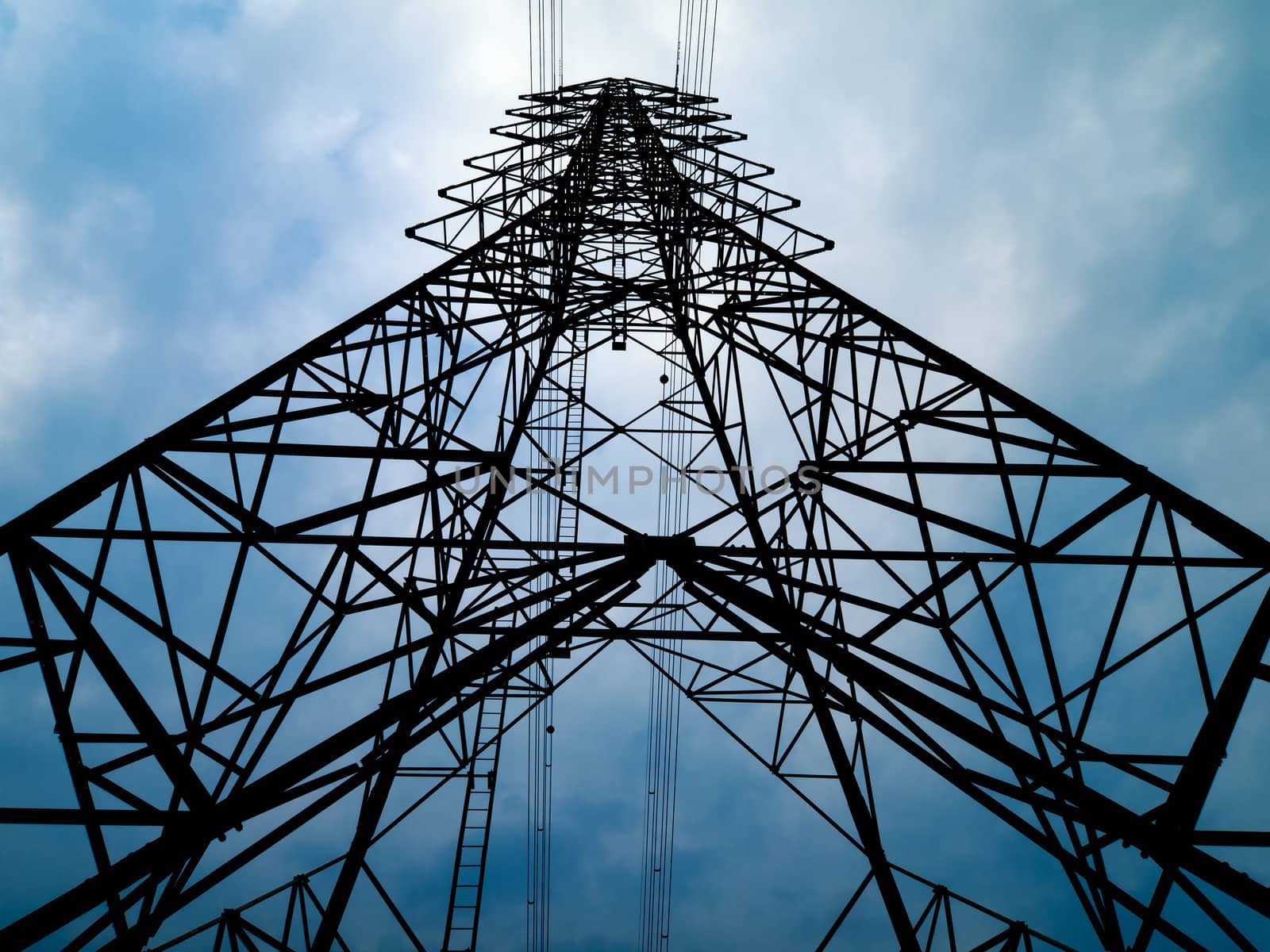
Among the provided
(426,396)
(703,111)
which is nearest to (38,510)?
(426,396)

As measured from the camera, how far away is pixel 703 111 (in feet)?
73.6

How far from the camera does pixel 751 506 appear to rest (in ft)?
31.0

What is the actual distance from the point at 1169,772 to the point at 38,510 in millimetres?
66197

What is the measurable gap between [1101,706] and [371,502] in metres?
79.3

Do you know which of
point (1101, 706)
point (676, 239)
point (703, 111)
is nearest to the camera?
point (676, 239)

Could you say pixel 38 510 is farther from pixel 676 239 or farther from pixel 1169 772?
pixel 1169 772

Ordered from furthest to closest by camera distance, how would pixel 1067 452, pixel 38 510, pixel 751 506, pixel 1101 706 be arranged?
pixel 1101 706, pixel 751 506, pixel 1067 452, pixel 38 510

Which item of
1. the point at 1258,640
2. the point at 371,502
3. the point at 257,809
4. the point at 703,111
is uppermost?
the point at 703,111

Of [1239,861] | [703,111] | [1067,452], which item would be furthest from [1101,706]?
[1067,452]

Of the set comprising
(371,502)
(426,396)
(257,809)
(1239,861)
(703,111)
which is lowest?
(257,809)

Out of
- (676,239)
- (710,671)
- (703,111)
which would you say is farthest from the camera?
(710,671)

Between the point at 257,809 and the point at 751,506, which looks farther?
the point at 751,506

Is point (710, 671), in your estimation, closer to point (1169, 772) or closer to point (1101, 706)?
point (1169, 772)

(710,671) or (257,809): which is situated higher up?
(710,671)
